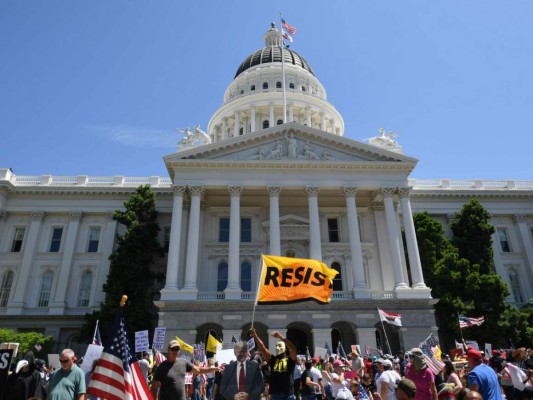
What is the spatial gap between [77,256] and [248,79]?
36.6m

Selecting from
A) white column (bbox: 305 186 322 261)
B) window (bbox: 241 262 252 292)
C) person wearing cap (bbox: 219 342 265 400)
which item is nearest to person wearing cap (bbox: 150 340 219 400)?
person wearing cap (bbox: 219 342 265 400)

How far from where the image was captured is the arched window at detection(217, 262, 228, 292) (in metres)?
35.6

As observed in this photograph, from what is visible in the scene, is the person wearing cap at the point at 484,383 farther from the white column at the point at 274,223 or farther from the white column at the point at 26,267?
the white column at the point at 26,267

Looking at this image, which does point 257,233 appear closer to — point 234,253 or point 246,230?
point 246,230

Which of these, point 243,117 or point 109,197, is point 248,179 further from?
point 243,117

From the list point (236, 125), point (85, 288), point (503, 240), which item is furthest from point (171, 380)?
point (236, 125)

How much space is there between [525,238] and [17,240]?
4802 cm

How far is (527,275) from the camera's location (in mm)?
40719

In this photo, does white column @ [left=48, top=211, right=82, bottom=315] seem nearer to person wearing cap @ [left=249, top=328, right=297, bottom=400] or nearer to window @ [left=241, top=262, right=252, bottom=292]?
window @ [left=241, top=262, right=252, bottom=292]

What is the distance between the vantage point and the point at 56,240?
40.2 metres

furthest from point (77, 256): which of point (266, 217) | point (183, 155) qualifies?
point (266, 217)

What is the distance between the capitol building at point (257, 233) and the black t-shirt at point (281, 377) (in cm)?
2202

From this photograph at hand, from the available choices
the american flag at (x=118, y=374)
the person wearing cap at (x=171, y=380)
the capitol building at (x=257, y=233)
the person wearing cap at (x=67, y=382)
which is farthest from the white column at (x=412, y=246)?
the american flag at (x=118, y=374)

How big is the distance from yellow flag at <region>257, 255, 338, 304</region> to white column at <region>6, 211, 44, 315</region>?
33356mm
